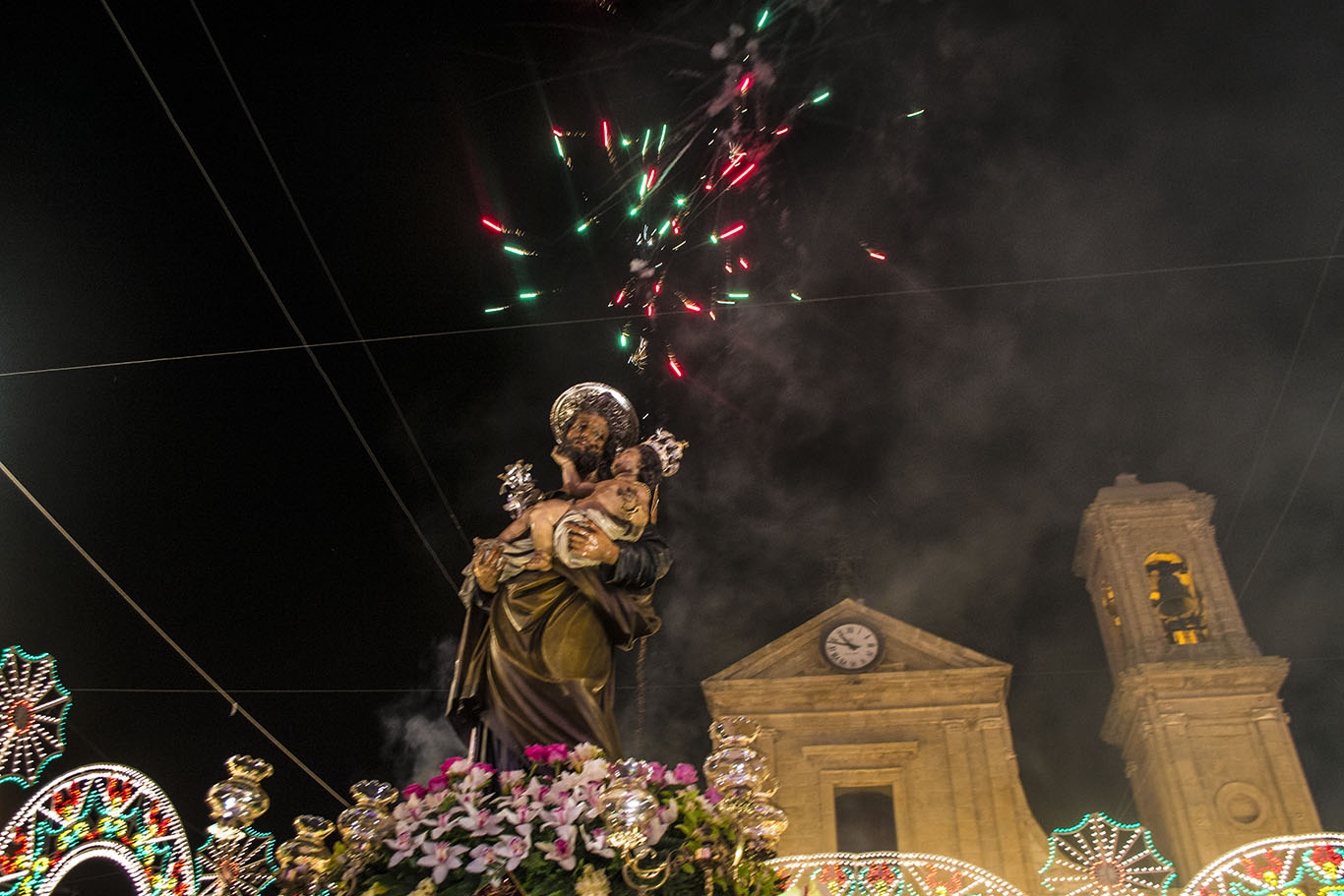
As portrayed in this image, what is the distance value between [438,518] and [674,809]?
8.91 meters

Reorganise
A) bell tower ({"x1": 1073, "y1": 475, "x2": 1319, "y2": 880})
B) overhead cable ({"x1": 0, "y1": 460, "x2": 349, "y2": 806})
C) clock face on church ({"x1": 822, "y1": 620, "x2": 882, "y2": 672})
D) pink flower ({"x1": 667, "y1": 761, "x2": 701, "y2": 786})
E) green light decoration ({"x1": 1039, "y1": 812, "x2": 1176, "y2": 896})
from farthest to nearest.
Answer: clock face on church ({"x1": 822, "y1": 620, "x2": 882, "y2": 672}) < bell tower ({"x1": 1073, "y1": 475, "x2": 1319, "y2": 880}) < green light decoration ({"x1": 1039, "y1": 812, "x2": 1176, "y2": 896}) < overhead cable ({"x1": 0, "y1": 460, "x2": 349, "y2": 806}) < pink flower ({"x1": 667, "y1": 761, "x2": 701, "y2": 786})

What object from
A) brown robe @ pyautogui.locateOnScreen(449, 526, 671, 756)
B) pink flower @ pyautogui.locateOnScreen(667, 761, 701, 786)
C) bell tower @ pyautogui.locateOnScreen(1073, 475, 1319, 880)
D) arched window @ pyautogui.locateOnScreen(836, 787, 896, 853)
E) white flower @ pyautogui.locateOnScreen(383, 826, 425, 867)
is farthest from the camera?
bell tower @ pyautogui.locateOnScreen(1073, 475, 1319, 880)

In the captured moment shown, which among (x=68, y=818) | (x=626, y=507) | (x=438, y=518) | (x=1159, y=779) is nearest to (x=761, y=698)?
(x=1159, y=779)

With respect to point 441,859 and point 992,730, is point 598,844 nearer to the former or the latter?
point 441,859

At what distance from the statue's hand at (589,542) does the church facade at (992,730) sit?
46.6 ft

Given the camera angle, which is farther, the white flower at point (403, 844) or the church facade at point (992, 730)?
the church facade at point (992, 730)

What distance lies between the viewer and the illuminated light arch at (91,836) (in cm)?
812

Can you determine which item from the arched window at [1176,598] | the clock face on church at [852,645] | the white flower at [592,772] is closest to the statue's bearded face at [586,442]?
the white flower at [592,772]

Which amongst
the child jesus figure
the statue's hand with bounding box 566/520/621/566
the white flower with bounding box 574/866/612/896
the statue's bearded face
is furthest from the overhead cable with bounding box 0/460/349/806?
the white flower with bounding box 574/866/612/896

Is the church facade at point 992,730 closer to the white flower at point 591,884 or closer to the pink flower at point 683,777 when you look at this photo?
the pink flower at point 683,777

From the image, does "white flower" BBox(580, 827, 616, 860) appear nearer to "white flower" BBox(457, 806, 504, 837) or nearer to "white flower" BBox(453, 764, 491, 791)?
"white flower" BBox(457, 806, 504, 837)

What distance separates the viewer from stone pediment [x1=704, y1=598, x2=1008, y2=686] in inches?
746

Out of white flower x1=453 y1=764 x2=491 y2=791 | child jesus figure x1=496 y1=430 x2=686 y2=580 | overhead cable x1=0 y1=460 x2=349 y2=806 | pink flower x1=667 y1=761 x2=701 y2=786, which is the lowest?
white flower x1=453 y1=764 x2=491 y2=791

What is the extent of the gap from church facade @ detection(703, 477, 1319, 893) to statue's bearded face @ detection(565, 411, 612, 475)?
13809 millimetres
